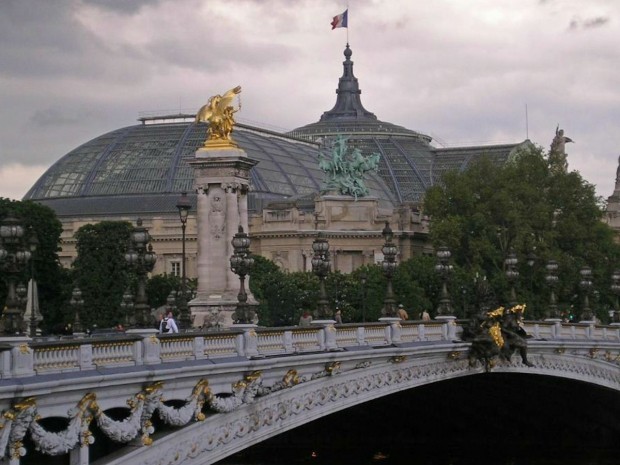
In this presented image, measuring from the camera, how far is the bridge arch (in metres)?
34.5

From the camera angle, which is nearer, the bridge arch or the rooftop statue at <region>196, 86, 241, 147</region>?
the bridge arch

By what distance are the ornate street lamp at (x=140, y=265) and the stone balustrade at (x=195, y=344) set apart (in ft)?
2.94

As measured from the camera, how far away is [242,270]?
43906 mm

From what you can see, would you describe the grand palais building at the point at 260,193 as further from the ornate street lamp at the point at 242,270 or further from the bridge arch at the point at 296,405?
the ornate street lamp at the point at 242,270

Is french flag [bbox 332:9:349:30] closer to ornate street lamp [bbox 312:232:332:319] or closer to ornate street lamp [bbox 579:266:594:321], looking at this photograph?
ornate street lamp [bbox 579:266:594:321]

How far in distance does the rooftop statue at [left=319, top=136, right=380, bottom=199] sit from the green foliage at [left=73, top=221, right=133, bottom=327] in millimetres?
33154

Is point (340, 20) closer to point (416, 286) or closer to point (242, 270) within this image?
point (416, 286)

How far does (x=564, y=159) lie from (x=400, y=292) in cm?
2770

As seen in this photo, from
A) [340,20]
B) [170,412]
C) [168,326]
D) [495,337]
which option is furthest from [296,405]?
[340,20]

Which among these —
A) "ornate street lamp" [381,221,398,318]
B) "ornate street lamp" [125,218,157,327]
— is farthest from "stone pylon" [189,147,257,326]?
"ornate street lamp" [125,218,157,327]

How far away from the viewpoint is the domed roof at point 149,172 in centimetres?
14838

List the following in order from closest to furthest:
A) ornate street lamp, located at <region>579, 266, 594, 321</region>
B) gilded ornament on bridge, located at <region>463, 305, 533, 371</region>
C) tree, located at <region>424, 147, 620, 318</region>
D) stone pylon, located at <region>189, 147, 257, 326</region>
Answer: gilded ornament on bridge, located at <region>463, 305, 533, 371</region> → ornate street lamp, located at <region>579, 266, 594, 321</region> → stone pylon, located at <region>189, 147, 257, 326</region> → tree, located at <region>424, 147, 620, 318</region>

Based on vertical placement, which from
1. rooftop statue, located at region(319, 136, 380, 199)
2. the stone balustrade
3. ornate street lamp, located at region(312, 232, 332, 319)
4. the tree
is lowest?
the stone balustrade

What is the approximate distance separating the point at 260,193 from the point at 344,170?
537 inches
